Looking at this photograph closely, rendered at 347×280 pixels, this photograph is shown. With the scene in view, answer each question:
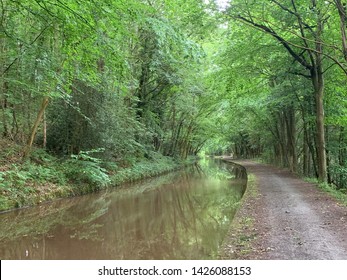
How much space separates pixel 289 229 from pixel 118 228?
442 cm

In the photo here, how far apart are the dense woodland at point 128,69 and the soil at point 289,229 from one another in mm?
4555

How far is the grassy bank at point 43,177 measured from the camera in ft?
33.4

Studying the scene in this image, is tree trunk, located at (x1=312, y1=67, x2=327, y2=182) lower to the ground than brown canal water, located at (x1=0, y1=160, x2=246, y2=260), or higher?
higher

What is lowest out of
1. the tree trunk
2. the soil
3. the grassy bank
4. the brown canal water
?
the brown canal water

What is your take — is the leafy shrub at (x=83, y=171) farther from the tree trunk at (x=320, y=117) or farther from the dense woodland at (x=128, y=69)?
the tree trunk at (x=320, y=117)

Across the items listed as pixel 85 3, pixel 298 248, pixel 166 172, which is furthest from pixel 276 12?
pixel 166 172

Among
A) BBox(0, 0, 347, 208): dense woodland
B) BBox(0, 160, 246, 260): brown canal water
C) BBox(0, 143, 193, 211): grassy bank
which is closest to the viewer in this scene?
BBox(0, 160, 246, 260): brown canal water

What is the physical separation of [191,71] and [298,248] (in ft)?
62.8

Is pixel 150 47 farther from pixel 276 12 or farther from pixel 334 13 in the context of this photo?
pixel 334 13

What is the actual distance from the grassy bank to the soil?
694 cm

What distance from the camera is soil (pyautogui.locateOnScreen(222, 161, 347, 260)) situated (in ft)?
17.3

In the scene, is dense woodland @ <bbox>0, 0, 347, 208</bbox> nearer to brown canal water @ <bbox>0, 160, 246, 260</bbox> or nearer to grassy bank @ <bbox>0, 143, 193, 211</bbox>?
grassy bank @ <bbox>0, 143, 193, 211</bbox>

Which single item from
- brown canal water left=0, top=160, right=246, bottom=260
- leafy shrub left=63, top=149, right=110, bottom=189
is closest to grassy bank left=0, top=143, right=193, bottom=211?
leafy shrub left=63, top=149, right=110, bottom=189

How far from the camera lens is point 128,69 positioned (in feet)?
29.5
